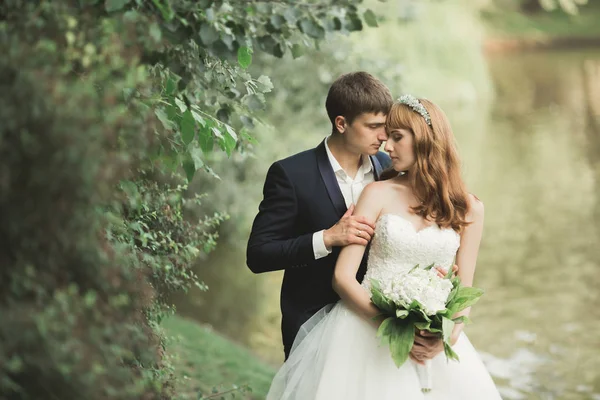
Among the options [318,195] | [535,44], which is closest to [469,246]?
[318,195]

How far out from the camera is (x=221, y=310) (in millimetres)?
9922

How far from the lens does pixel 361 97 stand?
3727mm

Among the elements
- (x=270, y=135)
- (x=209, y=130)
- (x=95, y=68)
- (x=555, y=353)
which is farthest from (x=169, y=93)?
(x=270, y=135)

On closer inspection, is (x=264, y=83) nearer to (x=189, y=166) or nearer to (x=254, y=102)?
(x=254, y=102)

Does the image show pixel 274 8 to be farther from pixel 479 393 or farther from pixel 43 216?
pixel 479 393

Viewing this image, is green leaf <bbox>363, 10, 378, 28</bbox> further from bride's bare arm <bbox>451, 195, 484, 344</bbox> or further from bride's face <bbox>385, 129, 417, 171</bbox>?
bride's bare arm <bbox>451, 195, 484, 344</bbox>

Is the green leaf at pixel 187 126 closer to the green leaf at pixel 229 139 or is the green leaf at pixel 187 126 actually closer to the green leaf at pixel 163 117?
the green leaf at pixel 163 117

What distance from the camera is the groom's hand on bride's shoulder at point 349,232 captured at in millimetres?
3418

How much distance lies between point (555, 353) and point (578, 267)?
319 centimetres

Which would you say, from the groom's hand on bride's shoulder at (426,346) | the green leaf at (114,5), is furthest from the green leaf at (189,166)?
the groom's hand on bride's shoulder at (426,346)

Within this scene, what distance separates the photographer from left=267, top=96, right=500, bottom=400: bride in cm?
346

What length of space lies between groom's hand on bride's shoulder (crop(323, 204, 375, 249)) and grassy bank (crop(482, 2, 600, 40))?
39610mm

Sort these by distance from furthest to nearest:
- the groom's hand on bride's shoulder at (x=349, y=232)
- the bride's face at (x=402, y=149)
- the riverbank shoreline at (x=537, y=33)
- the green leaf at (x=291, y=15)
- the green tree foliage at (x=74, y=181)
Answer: the riverbank shoreline at (x=537, y=33), the bride's face at (x=402, y=149), the groom's hand on bride's shoulder at (x=349, y=232), the green leaf at (x=291, y=15), the green tree foliage at (x=74, y=181)

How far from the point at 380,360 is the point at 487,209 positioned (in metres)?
11.3
